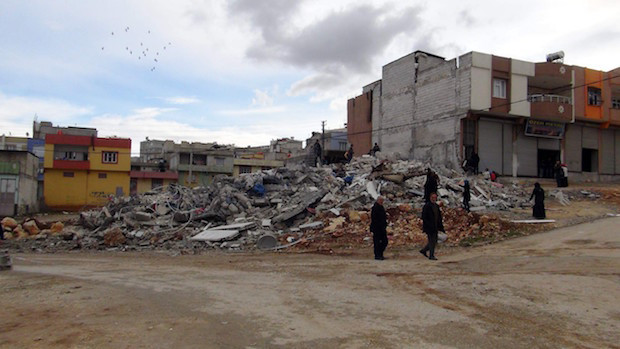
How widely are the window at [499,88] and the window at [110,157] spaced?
3872cm

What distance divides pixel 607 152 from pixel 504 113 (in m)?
11.5

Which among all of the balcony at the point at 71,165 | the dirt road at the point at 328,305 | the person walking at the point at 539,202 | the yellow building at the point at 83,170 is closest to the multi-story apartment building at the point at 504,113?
the person walking at the point at 539,202

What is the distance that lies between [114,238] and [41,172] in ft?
132

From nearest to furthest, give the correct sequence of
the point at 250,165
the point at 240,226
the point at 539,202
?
the point at 539,202 → the point at 240,226 → the point at 250,165

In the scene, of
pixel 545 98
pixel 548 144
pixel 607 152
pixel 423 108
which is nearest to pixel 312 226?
pixel 423 108

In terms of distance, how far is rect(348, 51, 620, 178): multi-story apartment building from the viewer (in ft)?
91.1

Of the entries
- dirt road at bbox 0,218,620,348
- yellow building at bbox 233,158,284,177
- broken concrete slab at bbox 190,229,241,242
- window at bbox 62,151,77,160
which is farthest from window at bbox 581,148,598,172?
window at bbox 62,151,77,160

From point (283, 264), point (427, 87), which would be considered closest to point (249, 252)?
point (283, 264)

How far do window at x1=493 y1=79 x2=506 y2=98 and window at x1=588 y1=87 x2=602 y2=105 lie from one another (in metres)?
8.07

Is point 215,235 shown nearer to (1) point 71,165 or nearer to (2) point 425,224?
(2) point 425,224

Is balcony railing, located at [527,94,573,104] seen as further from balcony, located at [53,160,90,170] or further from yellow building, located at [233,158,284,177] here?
balcony, located at [53,160,90,170]

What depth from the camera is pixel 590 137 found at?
32406 millimetres

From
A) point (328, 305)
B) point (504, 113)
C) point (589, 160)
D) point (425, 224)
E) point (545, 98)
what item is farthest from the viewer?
point (589, 160)

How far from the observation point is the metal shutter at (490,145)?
28203mm
